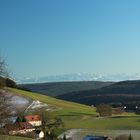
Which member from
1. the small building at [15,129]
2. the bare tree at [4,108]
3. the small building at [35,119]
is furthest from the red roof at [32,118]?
the bare tree at [4,108]

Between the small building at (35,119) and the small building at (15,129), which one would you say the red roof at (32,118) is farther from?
the small building at (15,129)

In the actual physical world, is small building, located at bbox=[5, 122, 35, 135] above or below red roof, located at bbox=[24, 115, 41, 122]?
above

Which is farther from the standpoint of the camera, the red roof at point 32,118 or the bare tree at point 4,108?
the red roof at point 32,118

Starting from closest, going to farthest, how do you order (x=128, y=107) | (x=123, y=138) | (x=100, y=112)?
1. (x=123, y=138)
2. (x=100, y=112)
3. (x=128, y=107)

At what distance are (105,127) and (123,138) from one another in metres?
21.6

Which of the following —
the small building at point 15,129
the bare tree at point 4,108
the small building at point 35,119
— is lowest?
the small building at point 35,119

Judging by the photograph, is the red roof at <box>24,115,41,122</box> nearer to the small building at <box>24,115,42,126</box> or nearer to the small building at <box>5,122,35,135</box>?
the small building at <box>24,115,42,126</box>

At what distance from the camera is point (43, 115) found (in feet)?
223

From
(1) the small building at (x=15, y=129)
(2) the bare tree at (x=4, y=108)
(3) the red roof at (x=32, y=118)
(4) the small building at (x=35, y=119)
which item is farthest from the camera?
(3) the red roof at (x=32, y=118)

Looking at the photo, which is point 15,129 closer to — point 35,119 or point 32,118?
point 35,119

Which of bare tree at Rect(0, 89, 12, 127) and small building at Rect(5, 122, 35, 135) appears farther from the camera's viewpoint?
small building at Rect(5, 122, 35, 135)

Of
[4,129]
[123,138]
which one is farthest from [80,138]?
[4,129]

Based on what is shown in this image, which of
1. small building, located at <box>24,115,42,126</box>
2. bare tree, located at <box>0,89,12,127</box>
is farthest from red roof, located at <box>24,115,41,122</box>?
bare tree, located at <box>0,89,12,127</box>

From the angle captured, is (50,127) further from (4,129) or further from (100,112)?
(4,129)
